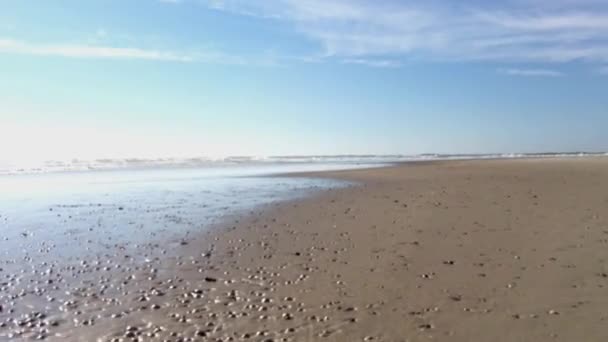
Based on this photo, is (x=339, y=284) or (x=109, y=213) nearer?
(x=339, y=284)

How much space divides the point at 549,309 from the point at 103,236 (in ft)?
33.3

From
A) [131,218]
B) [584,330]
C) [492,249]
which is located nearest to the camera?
[584,330]

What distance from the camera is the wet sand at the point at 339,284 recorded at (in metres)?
6.16

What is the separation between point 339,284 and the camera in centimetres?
800

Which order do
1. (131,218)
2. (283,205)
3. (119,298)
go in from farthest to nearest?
1. (283,205)
2. (131,218)
3. (119,298)

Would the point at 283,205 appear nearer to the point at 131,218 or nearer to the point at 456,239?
the point at 131,218

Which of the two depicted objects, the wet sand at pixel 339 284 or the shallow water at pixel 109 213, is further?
the shallow water at pixel 109 213

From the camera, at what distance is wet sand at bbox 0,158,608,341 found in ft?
20.2

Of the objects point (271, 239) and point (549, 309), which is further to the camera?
point (271, 239)

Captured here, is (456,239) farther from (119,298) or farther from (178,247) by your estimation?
(119,298)

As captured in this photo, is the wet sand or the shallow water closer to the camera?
the wet sand

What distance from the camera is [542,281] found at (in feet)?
25.2

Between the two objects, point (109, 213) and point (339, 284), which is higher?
point (109, 213)

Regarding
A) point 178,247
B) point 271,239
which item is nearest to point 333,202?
point 271,239
